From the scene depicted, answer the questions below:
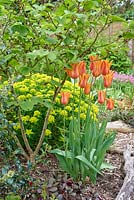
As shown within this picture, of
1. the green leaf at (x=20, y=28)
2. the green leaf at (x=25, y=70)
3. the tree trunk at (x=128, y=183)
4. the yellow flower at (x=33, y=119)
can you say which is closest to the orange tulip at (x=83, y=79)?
the green leaf at (x=25, y=70)

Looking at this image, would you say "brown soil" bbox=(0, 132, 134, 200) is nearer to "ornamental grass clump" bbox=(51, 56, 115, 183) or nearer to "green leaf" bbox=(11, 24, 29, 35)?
"ornamental grass clump" bbox=(51, 56, 115, 183)

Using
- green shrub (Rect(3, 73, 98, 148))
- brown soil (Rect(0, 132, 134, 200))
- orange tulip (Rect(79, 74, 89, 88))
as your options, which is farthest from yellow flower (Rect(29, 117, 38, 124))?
orange tulip (Rect(79, 74, 89, 88))

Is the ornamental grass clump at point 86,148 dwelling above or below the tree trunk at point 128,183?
above

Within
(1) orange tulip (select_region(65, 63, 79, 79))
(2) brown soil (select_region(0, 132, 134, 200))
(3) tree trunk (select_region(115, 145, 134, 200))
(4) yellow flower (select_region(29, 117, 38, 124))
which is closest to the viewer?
(1) orange tulip (select_region(65, 63, 79, 79))

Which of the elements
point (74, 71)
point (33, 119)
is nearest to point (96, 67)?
point (74, 71)

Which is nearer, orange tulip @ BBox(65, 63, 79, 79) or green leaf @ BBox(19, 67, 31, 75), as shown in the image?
green leaf @ BBox(19, 67, 31, 75)

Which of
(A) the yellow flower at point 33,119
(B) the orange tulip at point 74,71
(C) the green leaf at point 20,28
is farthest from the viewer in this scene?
(A) the yellow flower at point 33,119

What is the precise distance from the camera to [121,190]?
311cm

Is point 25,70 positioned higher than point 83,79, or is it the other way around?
point 25,70

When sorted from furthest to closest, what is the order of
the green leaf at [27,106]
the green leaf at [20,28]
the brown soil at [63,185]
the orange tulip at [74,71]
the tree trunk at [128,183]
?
the tree trunk at [128,183] < the brown soil at [63,185] < the orange tulip at [74,71] < the green leaf at [27,106] < the green leaf at [20,28]

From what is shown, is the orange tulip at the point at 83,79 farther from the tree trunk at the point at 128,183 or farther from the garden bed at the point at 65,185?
the tree trunk at the point at 128,183

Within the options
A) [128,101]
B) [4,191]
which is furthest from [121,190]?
[128,101]

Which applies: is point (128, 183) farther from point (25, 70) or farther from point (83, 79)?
point (25, 70)

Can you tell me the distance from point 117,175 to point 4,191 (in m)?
1.01
